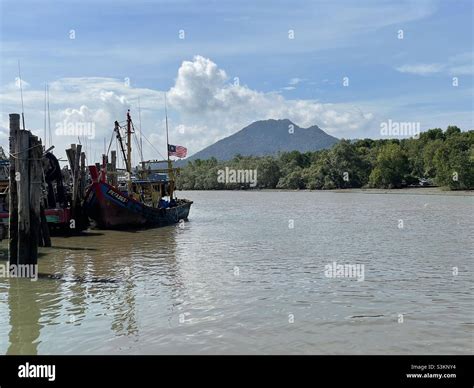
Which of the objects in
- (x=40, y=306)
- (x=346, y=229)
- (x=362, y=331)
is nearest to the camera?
(x=362, y=331)

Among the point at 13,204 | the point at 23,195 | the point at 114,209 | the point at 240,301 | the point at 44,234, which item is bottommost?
the point at 240,301

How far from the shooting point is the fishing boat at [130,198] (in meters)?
32.1

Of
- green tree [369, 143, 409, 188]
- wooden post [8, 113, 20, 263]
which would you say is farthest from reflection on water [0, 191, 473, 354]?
green tree [369, 143, 409, 188]

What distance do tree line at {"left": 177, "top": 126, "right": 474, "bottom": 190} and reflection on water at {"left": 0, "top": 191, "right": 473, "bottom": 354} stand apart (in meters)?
67.1

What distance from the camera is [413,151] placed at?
11756cm

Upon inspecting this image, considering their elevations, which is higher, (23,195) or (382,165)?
(382,165)

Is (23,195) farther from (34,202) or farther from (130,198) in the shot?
(130,198)

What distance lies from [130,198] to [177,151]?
273 inches

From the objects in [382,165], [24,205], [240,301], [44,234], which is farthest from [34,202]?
[382,165]

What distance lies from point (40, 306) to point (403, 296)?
8.75 metres

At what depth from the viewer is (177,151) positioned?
3884cm

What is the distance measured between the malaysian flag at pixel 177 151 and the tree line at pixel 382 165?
170 feet
